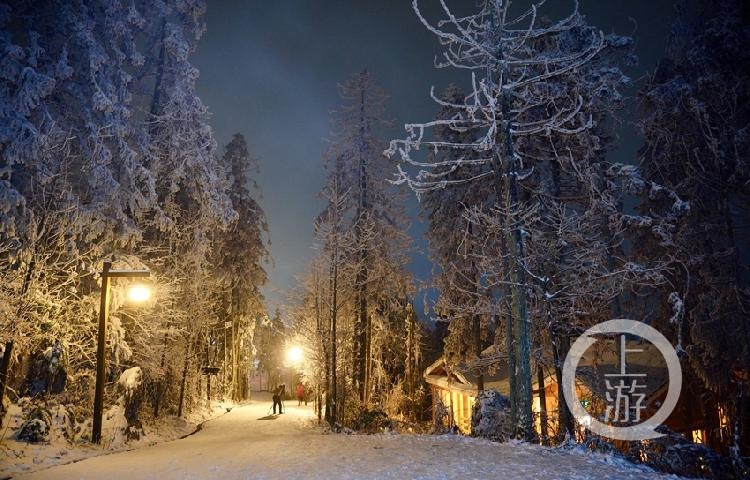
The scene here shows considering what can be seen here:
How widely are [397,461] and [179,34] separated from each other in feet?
51.8

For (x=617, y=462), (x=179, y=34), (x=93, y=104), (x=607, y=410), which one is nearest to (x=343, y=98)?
(x=179, y=34)

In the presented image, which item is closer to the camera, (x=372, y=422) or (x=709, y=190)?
(x=709, y=190)

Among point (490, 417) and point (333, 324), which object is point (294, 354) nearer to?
point (333, 324)

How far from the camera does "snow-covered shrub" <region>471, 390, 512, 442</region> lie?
11.5 m

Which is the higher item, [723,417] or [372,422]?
[723,417]

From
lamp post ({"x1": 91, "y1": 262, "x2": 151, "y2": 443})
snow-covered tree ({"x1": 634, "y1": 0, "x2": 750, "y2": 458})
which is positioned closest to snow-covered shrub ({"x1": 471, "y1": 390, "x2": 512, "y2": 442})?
snow-covered tree ({"x1": 634, "y1": 0, "x2": 750, "y2": 458})

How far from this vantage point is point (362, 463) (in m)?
7.16

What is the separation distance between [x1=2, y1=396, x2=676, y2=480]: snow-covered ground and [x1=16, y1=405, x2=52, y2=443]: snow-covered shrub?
51.0 inches

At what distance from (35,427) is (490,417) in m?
10.1

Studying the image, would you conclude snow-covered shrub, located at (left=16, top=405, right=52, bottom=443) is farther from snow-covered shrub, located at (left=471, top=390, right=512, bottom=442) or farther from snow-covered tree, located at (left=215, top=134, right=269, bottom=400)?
snow-covered tree, located at (left=215, top=134, right=269, bottom=400)

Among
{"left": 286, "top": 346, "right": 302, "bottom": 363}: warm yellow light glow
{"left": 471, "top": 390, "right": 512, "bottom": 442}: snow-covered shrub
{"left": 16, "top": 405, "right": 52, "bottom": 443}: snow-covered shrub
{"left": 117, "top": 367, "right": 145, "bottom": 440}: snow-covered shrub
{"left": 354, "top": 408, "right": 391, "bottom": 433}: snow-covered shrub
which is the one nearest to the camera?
{"left": 16, "top": 405, "right": 52, "bottom": 443}: snow-covered shrub

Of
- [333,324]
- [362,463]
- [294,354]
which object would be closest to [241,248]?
[294,354]

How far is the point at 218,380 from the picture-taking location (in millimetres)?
31297

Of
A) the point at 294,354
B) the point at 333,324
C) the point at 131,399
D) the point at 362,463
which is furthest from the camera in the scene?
the point at 294,354
